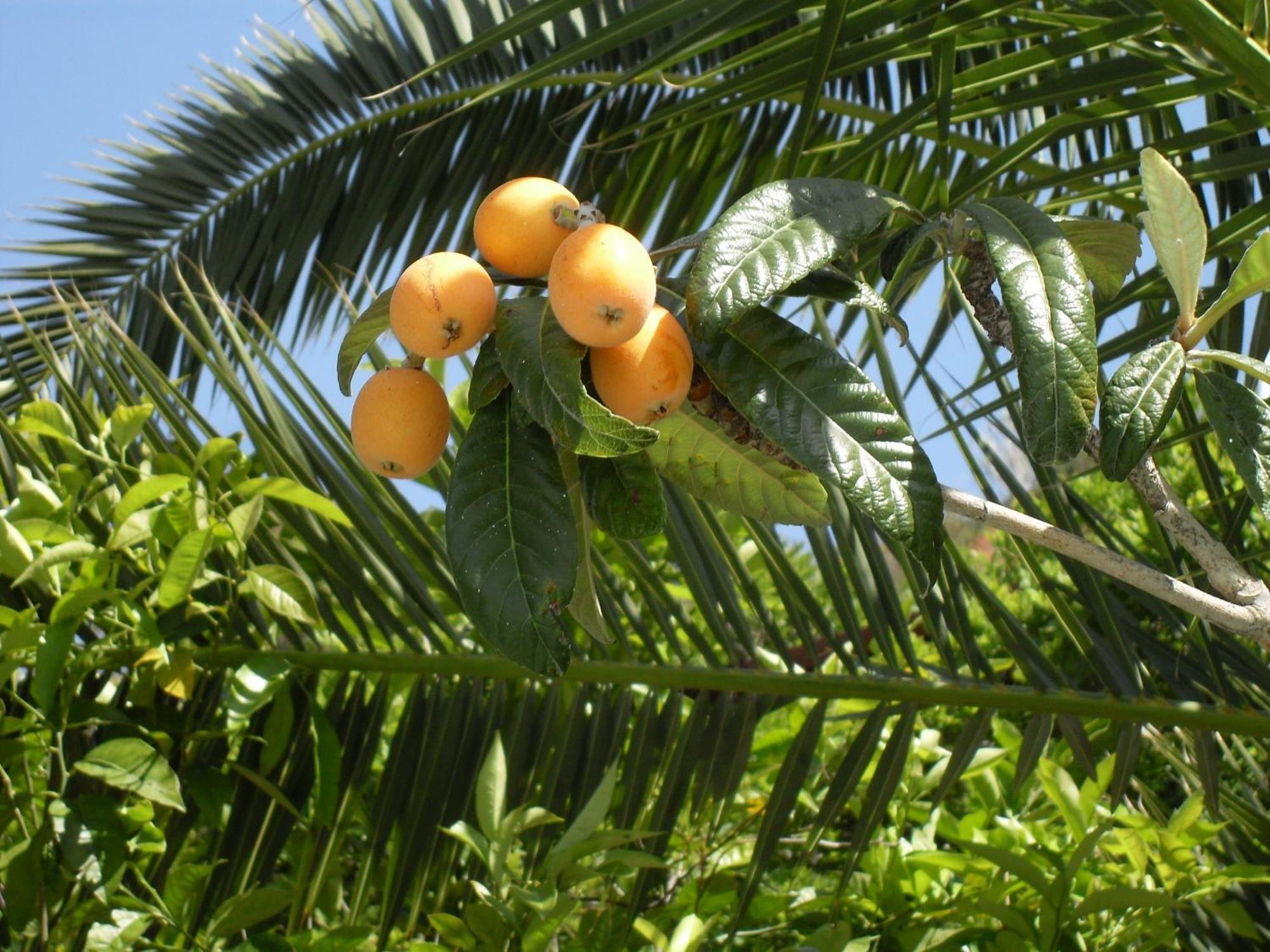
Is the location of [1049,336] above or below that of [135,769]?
above

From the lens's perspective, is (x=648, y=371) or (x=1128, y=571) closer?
(x=648, y=371)

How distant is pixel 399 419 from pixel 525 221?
124 millimetres

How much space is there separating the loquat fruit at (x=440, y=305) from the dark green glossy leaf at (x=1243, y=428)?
1.34ft

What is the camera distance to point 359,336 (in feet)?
2.33

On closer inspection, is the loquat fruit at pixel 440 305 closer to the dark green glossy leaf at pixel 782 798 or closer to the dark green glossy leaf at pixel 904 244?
the dark green glossy leaf at pixel 904 244

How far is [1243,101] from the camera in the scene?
3.67ft

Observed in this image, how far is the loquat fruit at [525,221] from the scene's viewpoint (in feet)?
2.09

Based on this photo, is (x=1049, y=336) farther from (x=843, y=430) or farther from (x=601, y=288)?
(x=601, y=288)

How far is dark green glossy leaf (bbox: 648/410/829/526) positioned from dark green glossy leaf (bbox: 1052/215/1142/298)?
0.23m

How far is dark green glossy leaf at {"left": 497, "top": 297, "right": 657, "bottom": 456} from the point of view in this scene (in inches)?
22.3

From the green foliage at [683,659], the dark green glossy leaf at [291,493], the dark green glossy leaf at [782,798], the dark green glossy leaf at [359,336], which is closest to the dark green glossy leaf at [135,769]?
the green foliage at [683,659]

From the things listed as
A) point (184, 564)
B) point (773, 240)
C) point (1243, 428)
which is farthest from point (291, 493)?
point (1243, 428)

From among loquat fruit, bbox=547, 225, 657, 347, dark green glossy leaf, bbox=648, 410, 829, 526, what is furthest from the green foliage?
loquat fruit, bbox=547, 225, 657, 347

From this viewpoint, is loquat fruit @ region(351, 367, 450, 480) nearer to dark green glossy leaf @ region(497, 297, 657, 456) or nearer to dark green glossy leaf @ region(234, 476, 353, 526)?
dark green glossy leaf @ region(497, 297, 657, 456)
